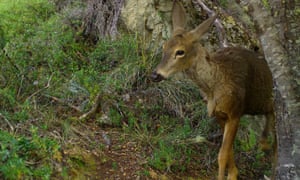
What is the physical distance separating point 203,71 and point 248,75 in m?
0.62

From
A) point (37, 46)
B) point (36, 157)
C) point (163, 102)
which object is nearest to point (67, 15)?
point (37, 46)

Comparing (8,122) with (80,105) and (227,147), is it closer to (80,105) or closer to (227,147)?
(80,105)

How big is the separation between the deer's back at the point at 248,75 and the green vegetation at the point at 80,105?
2.07ft

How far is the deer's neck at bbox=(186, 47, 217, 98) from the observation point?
614 cm

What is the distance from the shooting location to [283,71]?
14.8 feet

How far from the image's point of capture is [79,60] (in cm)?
771

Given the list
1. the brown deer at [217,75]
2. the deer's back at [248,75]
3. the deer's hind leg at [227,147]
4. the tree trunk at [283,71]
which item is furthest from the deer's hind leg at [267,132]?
the tree trunk at [283,71]

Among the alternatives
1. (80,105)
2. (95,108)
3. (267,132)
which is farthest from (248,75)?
(80,105)

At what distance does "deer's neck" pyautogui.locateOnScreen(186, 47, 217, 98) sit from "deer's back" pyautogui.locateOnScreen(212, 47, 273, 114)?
12cm

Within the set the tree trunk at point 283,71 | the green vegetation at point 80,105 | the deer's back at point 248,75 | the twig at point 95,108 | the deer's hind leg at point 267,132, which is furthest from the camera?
the deer's hind leg at point 267,132

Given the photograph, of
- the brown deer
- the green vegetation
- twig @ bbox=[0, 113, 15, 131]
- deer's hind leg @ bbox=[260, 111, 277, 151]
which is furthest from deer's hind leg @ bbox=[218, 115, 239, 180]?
twig @ bbox=[0, 113, 15, 131]

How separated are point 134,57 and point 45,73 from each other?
1.22 m

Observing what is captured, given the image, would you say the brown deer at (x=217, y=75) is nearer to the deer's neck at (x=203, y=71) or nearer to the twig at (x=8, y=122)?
the deer's neck at (x=203, y=71)

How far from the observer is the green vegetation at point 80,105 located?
5.37m
